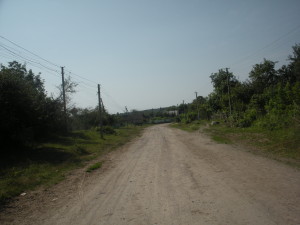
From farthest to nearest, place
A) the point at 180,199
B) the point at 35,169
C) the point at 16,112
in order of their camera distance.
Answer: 1. the point at 16,112
2. the point at 35,169
3. the point at 180,199

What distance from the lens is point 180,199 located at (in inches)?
200

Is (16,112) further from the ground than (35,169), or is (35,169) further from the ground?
(16,112)

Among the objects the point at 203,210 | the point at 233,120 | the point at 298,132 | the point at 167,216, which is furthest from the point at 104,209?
the point at 233,120

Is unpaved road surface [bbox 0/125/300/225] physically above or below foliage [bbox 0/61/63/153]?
below

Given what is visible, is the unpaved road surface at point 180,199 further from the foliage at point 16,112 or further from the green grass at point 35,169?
the foliage at point 16,112

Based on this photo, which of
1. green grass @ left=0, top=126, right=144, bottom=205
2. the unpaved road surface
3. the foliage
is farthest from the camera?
the foliage

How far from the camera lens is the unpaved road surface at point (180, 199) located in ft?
13.6

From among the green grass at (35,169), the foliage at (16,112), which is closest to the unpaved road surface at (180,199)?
the green grass at (35,169)

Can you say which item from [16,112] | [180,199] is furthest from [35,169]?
[180,199]

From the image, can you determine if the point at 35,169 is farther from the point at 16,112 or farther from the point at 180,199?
the point at 180,199

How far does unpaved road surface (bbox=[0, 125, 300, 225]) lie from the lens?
413 cm

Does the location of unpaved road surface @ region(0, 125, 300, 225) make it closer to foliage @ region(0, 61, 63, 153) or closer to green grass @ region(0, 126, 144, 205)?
green grass @ region(0, 126, 144, 205)

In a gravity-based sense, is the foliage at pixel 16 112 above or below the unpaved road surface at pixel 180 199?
above

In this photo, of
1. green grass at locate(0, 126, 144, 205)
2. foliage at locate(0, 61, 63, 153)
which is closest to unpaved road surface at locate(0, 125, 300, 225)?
green grass at locate(0, 126, 144, 205)
